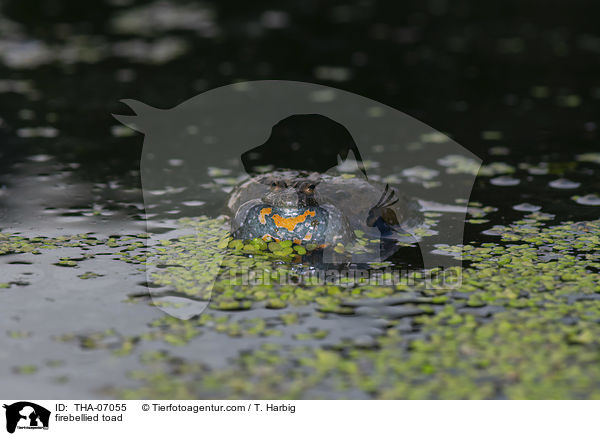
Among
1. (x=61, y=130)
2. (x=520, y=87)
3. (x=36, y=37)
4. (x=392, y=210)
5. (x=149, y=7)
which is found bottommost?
(x=392, y=210)

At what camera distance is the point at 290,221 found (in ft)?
16.2

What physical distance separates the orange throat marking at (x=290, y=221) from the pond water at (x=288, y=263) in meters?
0.33

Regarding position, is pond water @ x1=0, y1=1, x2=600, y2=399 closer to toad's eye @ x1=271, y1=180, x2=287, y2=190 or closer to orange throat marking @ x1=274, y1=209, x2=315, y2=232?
orange throat marking @ x1=274, y1=209, x2=315, y2=232

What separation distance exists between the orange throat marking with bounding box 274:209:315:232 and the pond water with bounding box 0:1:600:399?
13.0 inches

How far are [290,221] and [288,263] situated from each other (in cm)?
36

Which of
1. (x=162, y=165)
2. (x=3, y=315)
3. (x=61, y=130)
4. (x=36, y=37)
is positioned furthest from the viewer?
(x=36, y=37)

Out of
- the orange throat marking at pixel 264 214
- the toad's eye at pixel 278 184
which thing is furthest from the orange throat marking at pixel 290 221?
the toad's eye at pixel 278 184

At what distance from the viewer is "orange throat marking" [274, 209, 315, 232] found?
194 inches

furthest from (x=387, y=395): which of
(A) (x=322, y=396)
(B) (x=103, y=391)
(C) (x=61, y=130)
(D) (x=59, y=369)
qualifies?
(C) (x=61, y=130)

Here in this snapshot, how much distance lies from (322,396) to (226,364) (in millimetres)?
548

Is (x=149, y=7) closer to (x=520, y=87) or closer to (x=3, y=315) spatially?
(x=520, y=87)
